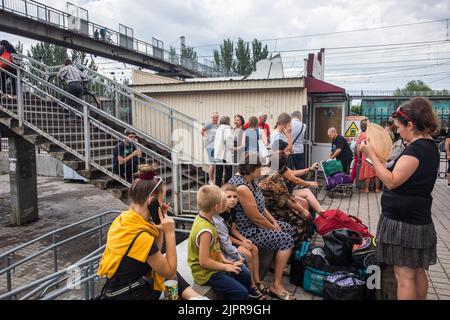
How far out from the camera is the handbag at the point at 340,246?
336 centimetres

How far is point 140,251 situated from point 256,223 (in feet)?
5.43

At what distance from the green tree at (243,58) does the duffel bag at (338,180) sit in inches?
1466

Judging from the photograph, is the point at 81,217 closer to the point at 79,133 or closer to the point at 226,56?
the point at 79,133

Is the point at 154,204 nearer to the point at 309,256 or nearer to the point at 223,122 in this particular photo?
the point at 309,256

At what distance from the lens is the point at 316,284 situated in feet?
11.0

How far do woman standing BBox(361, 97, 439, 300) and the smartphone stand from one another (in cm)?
156

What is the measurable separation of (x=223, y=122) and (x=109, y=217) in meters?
5.16

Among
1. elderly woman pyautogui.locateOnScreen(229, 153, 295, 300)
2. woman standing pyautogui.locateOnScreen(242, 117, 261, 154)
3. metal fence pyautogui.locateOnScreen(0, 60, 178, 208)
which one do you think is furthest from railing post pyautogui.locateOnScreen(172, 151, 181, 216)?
elderly woman pyautogui.locateOnScreen(229, 153, 295, 300)

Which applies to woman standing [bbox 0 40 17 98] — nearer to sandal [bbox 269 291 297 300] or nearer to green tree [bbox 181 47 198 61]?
→ sandal [bbox 269 291 297 300]

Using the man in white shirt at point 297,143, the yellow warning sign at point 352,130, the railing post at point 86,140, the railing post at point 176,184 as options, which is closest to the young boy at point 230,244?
the railing post at point 176,184

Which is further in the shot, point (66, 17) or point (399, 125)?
point (66, 17)
